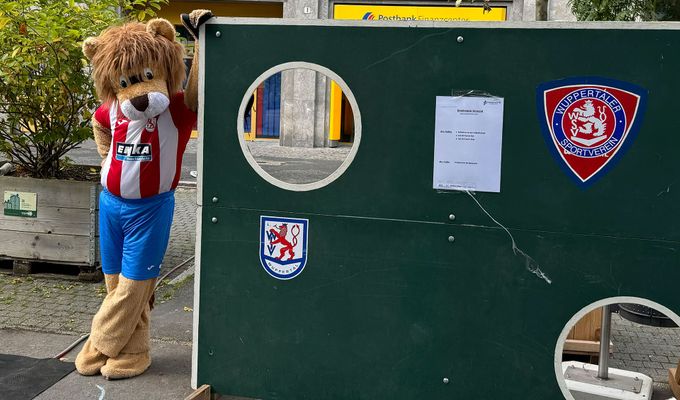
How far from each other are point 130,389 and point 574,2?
4543 mm

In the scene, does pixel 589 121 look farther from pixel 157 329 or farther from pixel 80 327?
pixel 80 327

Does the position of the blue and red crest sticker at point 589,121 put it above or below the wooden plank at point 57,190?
above

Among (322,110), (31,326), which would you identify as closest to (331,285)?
(31,326)

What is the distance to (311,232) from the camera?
328 cm

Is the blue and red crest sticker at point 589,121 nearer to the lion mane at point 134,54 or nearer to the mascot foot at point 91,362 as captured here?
the lion mane at point 134,54

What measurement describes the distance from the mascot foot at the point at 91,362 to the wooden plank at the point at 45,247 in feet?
5.40

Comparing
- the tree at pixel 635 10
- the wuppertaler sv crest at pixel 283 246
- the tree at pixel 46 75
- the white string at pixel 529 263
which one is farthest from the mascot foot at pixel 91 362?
the tree at pixel 635 10

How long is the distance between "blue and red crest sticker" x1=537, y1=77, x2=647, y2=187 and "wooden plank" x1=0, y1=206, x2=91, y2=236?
→ 147 inches

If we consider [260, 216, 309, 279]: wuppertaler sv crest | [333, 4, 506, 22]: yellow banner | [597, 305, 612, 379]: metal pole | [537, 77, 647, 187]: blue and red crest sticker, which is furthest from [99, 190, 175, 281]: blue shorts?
[333, 4, 506, 22]: yellow banner

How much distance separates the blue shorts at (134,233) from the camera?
3877mm

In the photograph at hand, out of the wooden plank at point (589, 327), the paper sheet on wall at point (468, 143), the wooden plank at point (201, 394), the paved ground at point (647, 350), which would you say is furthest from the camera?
the paved ground at point (647, 350)

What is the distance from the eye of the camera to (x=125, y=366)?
396 centimetres

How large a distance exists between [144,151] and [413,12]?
12.0 m

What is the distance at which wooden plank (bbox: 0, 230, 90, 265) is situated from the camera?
5.52 m
